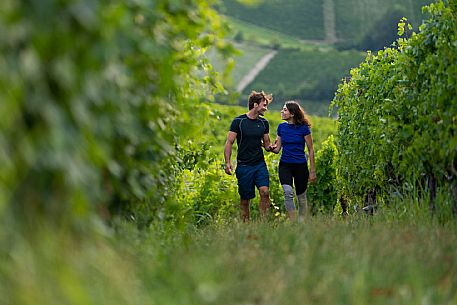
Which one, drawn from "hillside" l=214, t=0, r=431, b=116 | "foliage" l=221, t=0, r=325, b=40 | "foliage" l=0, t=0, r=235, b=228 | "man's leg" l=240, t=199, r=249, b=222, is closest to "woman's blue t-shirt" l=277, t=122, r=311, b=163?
"man's leg" l=240, t=199, r=249, b=222

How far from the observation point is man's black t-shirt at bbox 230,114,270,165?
475 inches

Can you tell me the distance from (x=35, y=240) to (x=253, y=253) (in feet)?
6.54

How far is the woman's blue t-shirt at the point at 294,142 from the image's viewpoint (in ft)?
39.7

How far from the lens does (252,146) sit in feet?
39.8

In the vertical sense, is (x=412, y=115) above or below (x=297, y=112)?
above

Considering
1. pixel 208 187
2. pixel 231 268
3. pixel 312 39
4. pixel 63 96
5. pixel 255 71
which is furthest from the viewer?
pixel 312 39

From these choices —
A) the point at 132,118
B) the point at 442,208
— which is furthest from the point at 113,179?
the point at 442,208

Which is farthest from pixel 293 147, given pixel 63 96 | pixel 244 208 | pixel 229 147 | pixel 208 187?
pixel 63 96

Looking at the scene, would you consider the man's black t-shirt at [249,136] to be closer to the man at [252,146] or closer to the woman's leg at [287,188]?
the man at [252,146]

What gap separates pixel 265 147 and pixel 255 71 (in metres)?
94.1

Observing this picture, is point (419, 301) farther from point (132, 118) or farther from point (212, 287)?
point (132, 118)

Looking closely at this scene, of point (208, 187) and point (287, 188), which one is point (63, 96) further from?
point (208, 187)

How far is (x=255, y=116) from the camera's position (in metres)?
12.1

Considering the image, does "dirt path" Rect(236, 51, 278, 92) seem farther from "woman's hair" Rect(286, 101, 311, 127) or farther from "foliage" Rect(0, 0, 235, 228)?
"foliage" Rect(0, 0, 235, 228)
